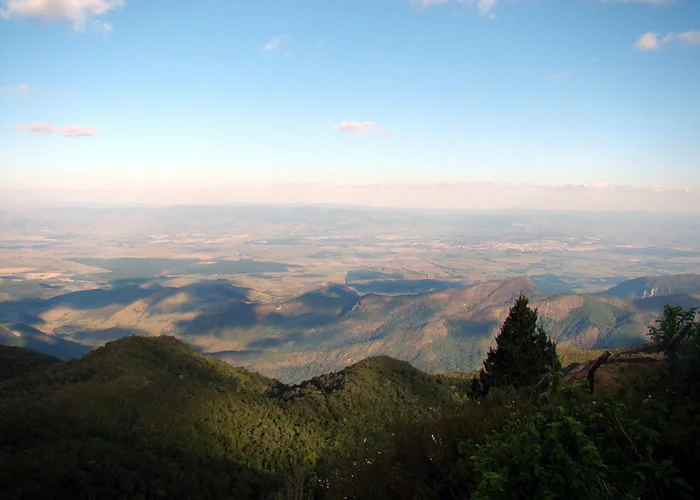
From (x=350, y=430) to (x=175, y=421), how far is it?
38183mm

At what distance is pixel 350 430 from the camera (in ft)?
52.2

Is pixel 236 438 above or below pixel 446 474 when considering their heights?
below

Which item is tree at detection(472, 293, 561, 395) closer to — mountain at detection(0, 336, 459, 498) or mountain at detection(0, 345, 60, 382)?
mountain at detection(0, 336, 459, 498)

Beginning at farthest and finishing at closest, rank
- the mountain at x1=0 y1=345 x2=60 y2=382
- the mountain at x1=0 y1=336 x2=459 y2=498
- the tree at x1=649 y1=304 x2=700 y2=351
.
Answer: the mountain at x1=0 y1=345 x2=60 y2=382 < the mountain at x1=0 y1=336 x2=459 y2=498 < the tree at x1=649 y1=304 x2=700 y2=351

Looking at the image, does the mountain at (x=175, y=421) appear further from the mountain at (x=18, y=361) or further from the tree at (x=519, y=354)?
the tree at (x=519, y=354)

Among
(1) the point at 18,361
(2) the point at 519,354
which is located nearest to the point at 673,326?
(2) the point at 519,354

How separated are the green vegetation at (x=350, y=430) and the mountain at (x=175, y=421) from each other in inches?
7.1

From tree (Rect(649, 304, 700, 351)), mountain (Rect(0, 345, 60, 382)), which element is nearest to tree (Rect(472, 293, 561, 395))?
tree (Rect(649, 304, 700, 351))

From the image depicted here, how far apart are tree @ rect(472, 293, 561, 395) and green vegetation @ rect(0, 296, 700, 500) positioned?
0.11 metres

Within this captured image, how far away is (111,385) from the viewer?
4972 centimetres

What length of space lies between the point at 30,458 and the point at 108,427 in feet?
35.8

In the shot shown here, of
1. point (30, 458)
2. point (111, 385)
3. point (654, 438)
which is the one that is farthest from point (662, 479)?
point (111, 385)

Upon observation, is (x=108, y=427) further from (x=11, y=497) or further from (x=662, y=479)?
(x=662, y=479)

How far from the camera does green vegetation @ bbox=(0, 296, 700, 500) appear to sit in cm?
631
